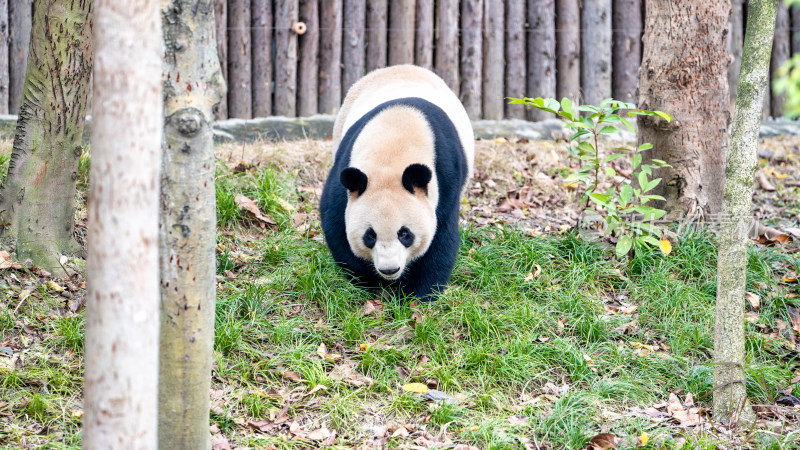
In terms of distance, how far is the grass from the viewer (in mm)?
3473

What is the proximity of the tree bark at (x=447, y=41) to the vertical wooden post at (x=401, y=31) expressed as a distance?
1.06ft

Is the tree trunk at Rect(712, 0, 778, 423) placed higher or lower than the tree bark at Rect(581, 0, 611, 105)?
lower

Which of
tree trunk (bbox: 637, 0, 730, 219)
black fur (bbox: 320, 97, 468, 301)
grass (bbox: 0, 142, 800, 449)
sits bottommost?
grass (bbox: 0, 142, 800, 449)

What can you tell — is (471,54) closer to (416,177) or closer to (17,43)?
(416,177)

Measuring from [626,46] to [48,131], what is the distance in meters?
6.81

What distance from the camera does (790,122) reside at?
31.9 feet

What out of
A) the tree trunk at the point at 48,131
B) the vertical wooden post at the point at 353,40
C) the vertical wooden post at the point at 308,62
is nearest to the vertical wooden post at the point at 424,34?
the vertical wooden post at the point at 353,40

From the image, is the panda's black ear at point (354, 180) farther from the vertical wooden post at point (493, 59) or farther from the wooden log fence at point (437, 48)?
the vertical wooden post at point (493, 59)

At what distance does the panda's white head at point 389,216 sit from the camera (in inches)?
172

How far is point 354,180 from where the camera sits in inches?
175

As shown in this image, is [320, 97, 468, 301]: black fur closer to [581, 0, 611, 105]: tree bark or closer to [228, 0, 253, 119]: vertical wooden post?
[228, 0, 253, 119]: vertical wooden post

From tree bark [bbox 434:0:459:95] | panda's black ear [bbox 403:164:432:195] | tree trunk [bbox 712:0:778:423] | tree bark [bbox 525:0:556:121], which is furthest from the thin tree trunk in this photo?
tree trunk [bbox 712:0:778:423]

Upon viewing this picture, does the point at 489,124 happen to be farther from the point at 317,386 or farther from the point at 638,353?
the point at 317,386

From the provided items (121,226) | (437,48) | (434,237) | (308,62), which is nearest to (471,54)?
(437,48)
